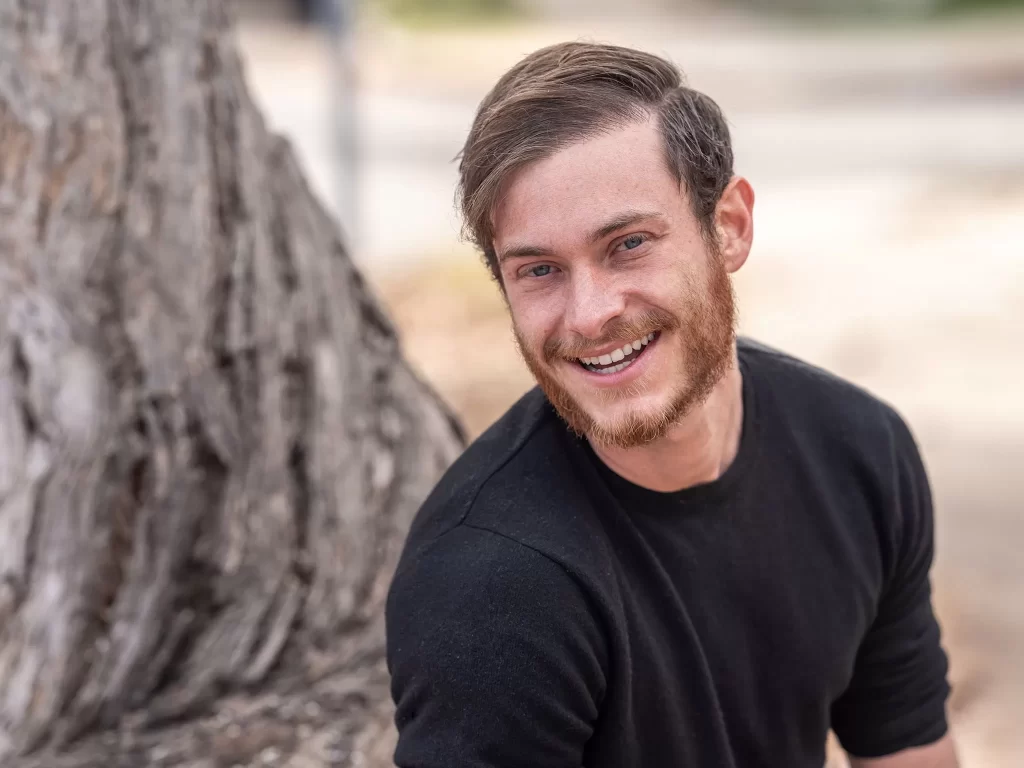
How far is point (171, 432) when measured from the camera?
259 cm

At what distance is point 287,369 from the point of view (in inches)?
111

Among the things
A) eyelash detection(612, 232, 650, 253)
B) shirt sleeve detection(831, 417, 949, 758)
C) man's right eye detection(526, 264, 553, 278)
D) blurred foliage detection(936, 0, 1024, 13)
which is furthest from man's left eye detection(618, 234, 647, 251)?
blurred foliage detection(936, 0, 1024, 13)

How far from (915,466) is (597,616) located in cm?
70

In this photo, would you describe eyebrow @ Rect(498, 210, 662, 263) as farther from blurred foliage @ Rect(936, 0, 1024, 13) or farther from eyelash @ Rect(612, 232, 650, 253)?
blurred foliage @ Rect(936, 0, 1024, 13)

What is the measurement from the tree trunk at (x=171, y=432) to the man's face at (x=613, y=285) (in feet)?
3.25

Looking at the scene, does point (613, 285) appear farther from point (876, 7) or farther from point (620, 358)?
point (876, 7)

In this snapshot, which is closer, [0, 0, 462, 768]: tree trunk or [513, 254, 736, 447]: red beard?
[513, 254, 736, 447]: red beard

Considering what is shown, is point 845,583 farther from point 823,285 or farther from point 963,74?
point 963,74

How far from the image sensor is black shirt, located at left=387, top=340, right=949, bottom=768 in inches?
69.3

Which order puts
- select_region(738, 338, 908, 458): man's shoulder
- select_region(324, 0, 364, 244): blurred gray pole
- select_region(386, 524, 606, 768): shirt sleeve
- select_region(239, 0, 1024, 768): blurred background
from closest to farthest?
1. select_region(386, 524, 606, 768): shirt sleeve
2. select_region(738, 338, 908, 458): man's shoulder
3. select_region(239, 0, 1024, 768): blurred background
4. select_region(324, 0, 364, 244): blurred gray pole

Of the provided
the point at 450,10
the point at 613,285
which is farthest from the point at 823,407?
the point at 450,10

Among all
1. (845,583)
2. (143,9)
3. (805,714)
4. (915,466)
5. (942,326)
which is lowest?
(942,326)

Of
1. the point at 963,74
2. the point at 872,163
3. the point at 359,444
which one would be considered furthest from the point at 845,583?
the point at 963,74

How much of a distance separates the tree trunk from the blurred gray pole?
12.1ft
